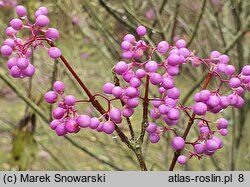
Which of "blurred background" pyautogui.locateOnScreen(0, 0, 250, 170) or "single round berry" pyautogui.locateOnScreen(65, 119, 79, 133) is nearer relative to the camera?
"single round berry" pyautogui.locateOnScreen(65, 119, 79, 133)

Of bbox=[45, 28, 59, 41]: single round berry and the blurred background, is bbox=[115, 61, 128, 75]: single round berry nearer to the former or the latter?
bbox=[45, 28, 59, 41]: single round berry

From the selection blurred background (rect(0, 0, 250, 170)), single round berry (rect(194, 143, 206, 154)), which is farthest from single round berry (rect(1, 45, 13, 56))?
blurred background (rect(0, 0, 250, 170))

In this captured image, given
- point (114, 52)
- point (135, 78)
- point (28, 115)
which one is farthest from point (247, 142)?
point (135, 78)

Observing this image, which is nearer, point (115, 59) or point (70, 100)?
point (70, 100)

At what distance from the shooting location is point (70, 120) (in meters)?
1.04

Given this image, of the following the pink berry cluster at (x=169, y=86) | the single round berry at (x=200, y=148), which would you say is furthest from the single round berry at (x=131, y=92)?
the single round berry at (x=200, y=148)

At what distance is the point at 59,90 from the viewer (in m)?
1.08

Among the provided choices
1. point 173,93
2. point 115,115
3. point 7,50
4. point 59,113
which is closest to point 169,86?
point 173,93

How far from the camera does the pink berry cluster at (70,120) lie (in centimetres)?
102

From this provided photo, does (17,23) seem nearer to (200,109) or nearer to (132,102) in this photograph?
(132,102)

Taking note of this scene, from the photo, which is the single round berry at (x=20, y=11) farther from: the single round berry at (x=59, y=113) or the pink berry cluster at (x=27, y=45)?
the single round berry at (x=59, y=113)

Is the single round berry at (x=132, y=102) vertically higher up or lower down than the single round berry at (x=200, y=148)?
higher up

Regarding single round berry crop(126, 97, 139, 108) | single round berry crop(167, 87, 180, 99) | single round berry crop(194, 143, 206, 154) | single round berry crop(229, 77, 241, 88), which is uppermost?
single round berry crop(229, 77, 241, 88)

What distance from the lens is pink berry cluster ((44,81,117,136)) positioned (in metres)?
1.02
